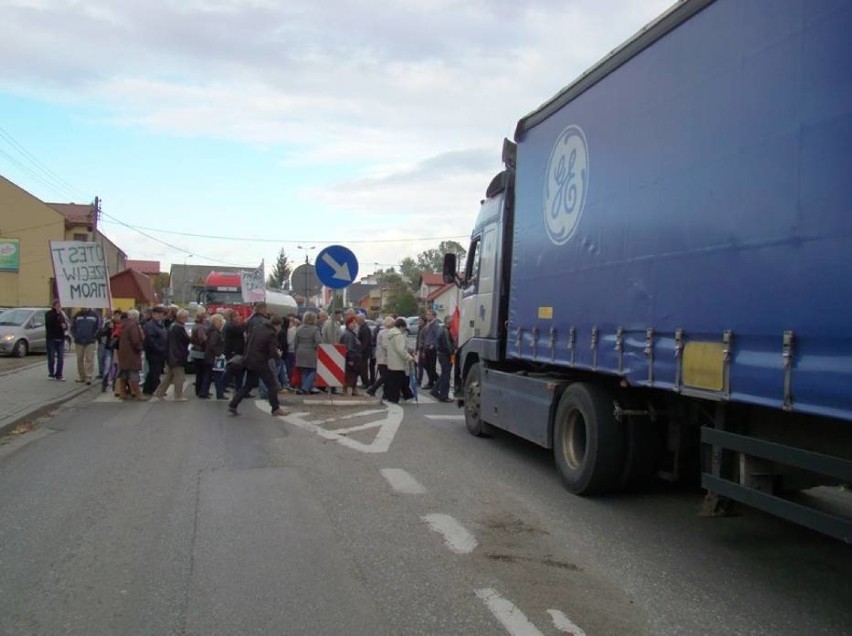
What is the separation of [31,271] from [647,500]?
4925cm

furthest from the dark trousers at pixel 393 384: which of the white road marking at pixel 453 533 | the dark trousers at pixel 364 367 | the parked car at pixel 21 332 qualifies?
the parked car at pixel 21 332

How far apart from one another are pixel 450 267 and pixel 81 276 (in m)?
8.60

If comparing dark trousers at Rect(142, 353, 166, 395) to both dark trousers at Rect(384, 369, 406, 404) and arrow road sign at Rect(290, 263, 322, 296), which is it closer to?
arrow road sign at Rect(290, 263, 322, 296)

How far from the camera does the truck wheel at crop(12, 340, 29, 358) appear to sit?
22.6 meters

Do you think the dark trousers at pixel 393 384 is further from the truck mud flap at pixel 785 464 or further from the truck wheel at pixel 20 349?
the truck wheel at pixel 20 349

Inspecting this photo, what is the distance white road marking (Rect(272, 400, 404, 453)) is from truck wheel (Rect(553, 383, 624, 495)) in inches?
102

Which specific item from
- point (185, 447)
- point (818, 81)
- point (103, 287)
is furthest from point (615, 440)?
point (103, 287)

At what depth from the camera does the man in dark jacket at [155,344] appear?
13391 mm

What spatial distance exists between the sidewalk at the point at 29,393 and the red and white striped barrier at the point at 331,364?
4498mm

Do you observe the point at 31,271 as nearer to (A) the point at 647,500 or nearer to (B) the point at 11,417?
(B) the point at 11,417

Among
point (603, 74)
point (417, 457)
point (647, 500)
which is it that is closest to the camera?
point (603, 74)

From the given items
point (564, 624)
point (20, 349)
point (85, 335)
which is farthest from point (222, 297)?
point (564, 624)

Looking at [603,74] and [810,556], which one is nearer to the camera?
[810,556]

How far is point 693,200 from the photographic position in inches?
193
